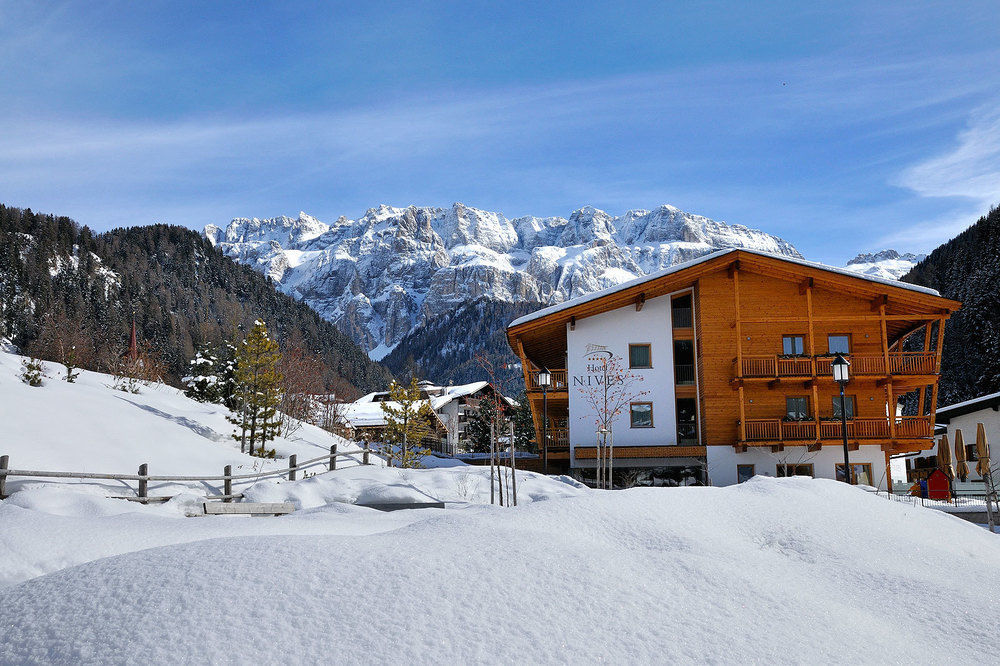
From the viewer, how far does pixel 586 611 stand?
14.0 feet

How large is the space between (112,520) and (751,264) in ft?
86.4

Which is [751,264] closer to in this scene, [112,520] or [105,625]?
[112,520]

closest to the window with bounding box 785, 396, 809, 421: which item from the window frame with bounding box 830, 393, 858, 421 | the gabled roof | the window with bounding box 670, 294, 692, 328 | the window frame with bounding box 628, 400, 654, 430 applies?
the window frame with bounding box 830, 393, 858, 421

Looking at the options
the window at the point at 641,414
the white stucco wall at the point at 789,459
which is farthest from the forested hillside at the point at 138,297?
the white stucco wall at the point at 789,459

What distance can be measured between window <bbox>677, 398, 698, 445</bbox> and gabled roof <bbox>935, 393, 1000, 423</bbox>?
45.7 ft

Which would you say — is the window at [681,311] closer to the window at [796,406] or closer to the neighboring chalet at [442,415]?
→ the window at [796,406]

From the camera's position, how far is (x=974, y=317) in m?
61.5

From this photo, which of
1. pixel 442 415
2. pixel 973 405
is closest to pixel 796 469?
pixel 973 405

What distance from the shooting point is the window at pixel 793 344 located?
29297 mm

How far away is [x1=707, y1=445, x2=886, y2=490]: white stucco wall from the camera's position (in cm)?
2800

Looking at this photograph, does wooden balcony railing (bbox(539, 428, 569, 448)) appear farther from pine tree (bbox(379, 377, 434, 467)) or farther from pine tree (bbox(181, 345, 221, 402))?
pine tree (bbox(181, 345, 221, 402))

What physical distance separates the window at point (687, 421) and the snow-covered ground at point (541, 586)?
22362 millimetres

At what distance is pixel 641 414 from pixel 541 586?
25.9m

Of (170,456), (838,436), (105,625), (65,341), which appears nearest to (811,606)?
(105,625)
